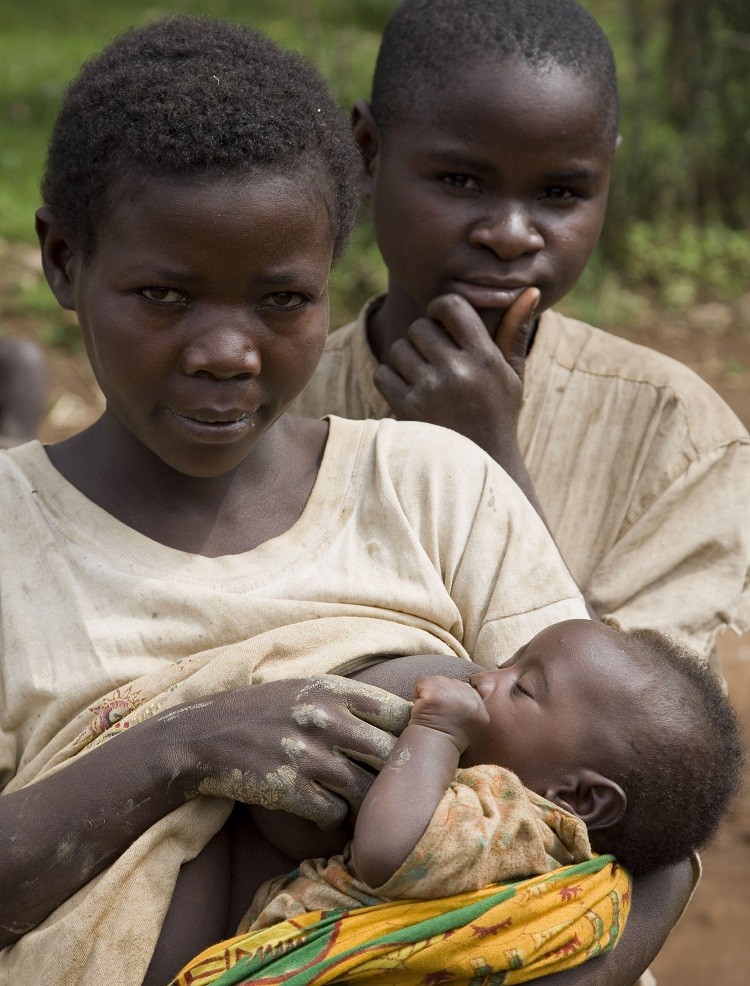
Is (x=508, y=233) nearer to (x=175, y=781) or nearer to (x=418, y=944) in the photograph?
→ (x=175, y=781)

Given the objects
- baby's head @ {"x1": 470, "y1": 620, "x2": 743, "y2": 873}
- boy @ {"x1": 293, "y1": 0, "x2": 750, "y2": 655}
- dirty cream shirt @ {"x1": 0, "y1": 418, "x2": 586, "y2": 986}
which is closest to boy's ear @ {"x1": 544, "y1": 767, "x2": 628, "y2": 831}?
baby's head @ {"x1": 470, "y1": 620, "x2": 743, "y2": 873}

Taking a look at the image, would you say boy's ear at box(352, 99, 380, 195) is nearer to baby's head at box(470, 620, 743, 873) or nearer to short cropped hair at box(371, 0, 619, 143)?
short cropped hair at box(371, 0, 619, 143)

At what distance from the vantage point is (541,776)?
199cm

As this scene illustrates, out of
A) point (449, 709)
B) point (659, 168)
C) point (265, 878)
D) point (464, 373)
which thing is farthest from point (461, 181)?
point (659, 168)

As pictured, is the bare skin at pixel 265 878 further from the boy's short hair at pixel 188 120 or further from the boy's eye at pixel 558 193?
the boy's eye at pixel 558 193

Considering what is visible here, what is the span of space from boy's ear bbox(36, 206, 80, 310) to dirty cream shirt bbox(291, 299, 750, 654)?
106 cm

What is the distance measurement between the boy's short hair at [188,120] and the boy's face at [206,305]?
0.04 m

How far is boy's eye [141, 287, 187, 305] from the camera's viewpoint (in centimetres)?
192

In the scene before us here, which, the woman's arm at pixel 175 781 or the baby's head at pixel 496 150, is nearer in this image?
the woman's arm at pixel 175 781

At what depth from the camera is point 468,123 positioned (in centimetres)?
271

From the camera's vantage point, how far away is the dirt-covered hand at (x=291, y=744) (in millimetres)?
1845

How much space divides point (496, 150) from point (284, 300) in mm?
887

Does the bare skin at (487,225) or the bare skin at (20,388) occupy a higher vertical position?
the bare skin at (487,225)

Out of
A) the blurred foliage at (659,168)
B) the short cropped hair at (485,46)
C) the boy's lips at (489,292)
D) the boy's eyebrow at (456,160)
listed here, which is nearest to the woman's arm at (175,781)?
the boy's lips at (489,292)
